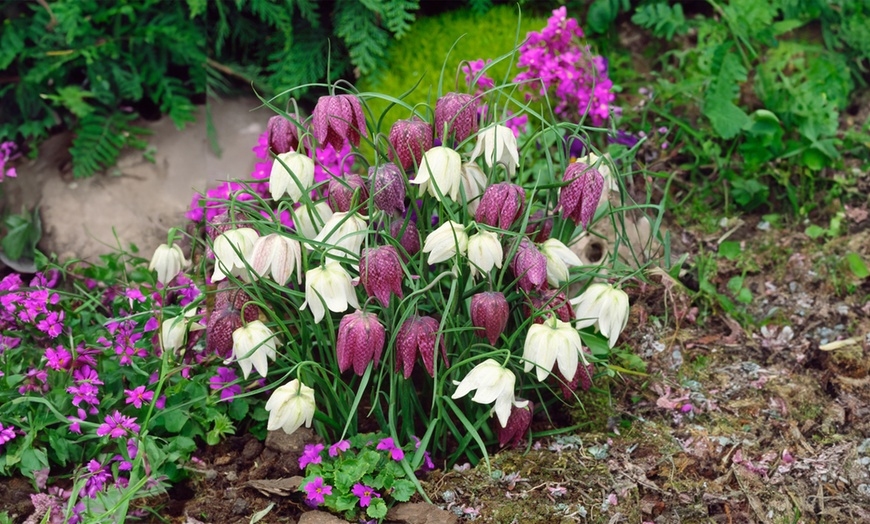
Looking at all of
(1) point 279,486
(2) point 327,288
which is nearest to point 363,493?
(1) point 279,486

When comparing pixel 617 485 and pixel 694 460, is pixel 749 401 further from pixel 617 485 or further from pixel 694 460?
pixel 617 485

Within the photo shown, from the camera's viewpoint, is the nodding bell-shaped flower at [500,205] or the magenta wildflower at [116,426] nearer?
the nodding bell-shaped flower at [500,205]

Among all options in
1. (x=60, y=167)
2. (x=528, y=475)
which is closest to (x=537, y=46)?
(x=528, y=475)

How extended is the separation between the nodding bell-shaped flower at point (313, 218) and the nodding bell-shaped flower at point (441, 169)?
270mm

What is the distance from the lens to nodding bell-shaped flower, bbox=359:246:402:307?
1.69m

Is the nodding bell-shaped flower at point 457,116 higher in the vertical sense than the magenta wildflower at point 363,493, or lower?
higher

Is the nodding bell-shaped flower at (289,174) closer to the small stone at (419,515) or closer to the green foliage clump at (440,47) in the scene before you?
the small stone at (419,515)

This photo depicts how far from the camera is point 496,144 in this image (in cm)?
179

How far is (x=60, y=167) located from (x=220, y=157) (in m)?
0.62

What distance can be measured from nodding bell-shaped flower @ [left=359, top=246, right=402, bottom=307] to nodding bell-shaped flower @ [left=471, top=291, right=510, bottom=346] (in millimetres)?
173

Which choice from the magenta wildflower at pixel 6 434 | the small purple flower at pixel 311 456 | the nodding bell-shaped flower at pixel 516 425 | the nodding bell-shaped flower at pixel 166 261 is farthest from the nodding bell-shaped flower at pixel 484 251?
the magenta wildflower at pixel 6 434

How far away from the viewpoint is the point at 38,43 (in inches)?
128

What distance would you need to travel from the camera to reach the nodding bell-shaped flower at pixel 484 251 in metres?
1.71

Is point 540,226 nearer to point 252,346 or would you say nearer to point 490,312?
point 490,312
